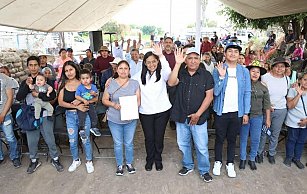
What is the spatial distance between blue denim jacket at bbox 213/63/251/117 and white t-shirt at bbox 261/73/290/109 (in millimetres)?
467

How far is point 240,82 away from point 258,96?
39cm

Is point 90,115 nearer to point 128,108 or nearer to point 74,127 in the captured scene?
point 74,127

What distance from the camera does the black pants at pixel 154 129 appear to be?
121 inches

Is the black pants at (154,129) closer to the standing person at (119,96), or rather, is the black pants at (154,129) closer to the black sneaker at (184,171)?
the standing person at (119,96)

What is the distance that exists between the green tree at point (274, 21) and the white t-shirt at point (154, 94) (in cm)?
949

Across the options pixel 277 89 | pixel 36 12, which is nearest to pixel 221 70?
pixel 277 89

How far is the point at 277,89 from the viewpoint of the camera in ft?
10.4

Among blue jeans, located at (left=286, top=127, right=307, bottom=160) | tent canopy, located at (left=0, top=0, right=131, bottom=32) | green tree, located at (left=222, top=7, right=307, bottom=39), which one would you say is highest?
green tree, located at (left=222, top=7, right=307, bottom=39)

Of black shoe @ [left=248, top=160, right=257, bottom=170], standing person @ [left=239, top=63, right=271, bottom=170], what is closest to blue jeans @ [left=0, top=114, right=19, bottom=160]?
standing person @ [left=239, top=63, right=271, bottom=170]

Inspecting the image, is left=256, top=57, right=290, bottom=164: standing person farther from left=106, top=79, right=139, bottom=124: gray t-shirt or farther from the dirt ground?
left=106, top=79, right=139, bottom=124: gray t-shirt

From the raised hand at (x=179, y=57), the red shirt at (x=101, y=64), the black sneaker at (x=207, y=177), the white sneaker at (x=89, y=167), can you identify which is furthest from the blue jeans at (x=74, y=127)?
the red shirt at (x=101, y=64)

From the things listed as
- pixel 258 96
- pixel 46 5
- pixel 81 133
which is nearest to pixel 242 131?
pixel 258 96

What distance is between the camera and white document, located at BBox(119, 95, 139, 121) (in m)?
2.95

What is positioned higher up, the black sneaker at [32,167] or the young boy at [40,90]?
the young boy at [40,90]
